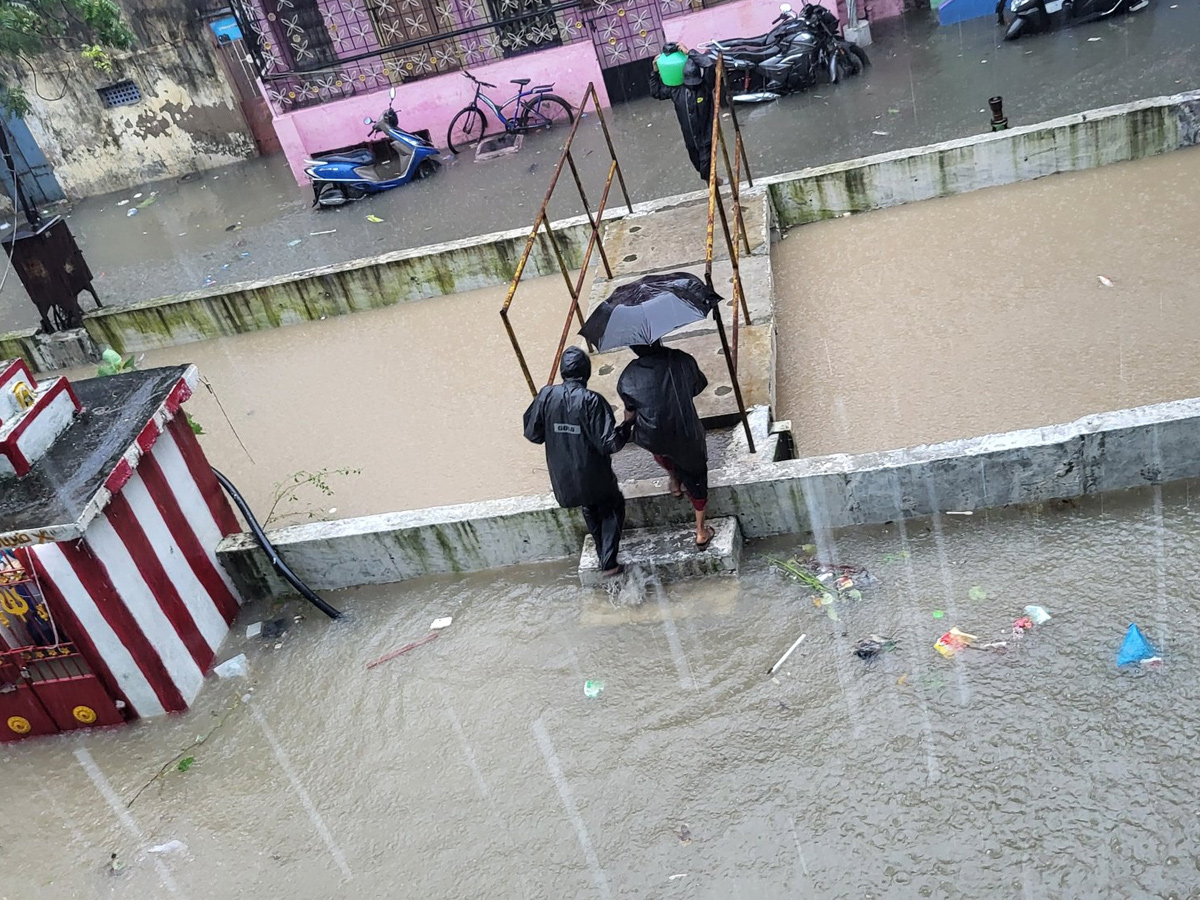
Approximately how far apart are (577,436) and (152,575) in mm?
2339

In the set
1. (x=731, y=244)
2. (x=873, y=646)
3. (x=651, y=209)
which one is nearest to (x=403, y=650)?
(x=873, y=646)

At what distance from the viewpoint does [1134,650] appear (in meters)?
4.22

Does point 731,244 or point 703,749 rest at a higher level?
point 731,244

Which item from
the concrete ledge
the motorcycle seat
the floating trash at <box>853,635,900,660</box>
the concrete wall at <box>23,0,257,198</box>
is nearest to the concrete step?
the floating trash at <box>853,635,900,660</box>

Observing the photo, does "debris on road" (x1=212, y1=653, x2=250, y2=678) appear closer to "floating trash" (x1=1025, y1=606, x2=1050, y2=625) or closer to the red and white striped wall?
the red and white striped wall

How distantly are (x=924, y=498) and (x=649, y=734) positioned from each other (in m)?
1.84

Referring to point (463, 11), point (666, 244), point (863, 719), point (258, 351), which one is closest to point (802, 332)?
point (666, 244)

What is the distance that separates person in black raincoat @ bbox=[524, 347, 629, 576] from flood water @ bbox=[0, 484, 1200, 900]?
24.5 inches

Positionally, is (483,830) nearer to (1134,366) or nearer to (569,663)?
(569,663)

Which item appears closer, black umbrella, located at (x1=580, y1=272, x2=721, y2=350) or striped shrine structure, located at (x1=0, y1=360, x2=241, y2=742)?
black umbrella, located at (x1=580, y1=272, x2=721, y2=350)

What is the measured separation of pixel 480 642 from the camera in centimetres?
533

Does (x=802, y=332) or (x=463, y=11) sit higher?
(x=463, y=11)

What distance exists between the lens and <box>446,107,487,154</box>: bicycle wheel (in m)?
12.7

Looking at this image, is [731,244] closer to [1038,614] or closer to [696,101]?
[696,101]
